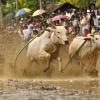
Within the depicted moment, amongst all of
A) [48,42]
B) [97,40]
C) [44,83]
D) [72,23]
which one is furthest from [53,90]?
[72,23]

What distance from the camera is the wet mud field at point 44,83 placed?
512 inches

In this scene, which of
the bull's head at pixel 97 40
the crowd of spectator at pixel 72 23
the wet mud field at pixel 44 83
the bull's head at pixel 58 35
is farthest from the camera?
the crowd of spectator at pixel 72 23

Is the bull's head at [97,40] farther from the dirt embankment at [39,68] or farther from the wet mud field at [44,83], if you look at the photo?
the wet mud field at [44,83]

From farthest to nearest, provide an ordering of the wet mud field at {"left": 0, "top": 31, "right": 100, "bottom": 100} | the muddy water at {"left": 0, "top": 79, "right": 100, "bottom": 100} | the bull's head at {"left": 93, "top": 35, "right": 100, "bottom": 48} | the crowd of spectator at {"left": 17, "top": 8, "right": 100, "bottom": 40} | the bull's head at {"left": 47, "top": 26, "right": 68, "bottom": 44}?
the crowd of spectator at {"left": 17, "top": 8, "right": 100, "bottom": 40} → the bull's head at {"left": 47, "top": 26, "right": 68, "bottom": 44} → the bull's head at {"left": 93, "top": 35, "right": 100, "bottom": 48} → the wet mud field at {"left": 0, "top": 31, "right": 100, "bottom": 100} → the muddy water at {"left": 0, "top": 79, "right": 100, "bottom": 100}

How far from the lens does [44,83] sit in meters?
16.5

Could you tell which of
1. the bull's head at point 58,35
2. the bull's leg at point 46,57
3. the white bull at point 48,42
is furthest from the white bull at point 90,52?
the bull's leg at point 46,57

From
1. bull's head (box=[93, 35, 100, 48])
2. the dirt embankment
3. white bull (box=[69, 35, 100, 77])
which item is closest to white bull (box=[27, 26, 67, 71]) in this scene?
the dirt embankment

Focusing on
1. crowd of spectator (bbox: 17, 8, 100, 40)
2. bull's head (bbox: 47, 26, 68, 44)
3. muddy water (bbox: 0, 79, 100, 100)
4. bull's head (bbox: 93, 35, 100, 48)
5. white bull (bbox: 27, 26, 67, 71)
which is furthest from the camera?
crowd of spectator (bbox: 17, 8, 100, 40)

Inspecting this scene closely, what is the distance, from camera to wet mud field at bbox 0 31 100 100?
12992 mm

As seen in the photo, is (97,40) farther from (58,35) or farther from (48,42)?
(48,42)

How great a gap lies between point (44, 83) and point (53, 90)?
2340mm

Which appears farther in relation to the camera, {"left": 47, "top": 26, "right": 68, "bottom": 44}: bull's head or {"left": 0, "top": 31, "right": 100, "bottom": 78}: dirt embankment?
{"left": 0, "top": 31, "right": 100, "bottom": 78}: dirt embankment

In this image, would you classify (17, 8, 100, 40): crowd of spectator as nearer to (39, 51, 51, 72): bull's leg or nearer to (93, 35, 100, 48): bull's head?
(93, 35, 100, 48): bull's head

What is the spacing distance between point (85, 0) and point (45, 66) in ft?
58.8
